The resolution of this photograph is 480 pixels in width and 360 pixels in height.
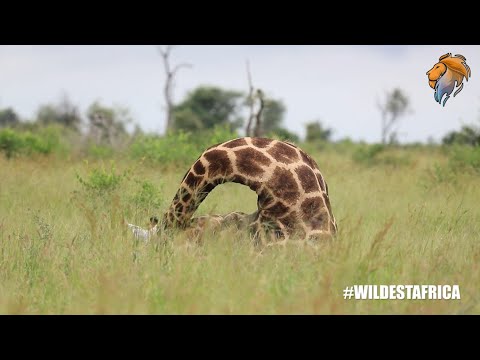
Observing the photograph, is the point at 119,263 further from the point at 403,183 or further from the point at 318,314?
the point at 403,183

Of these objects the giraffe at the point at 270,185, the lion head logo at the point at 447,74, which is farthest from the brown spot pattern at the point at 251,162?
the lion head logo at the point at 447,74

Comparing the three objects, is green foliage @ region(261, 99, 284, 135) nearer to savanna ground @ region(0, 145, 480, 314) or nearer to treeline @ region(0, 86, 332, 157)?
treeline @ region(0, 86, 332, 157)

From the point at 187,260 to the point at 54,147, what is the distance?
33.9 ft

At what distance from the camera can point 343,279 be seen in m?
3.77

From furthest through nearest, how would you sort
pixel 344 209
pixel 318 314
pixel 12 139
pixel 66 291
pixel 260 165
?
pixel 12 139
pixel 344 209
pixel 260 165
pixel 66 291
pixel 318 314

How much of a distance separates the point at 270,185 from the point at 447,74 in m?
2.90

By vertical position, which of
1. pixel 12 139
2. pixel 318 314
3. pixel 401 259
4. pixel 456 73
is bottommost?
pixel 318 314

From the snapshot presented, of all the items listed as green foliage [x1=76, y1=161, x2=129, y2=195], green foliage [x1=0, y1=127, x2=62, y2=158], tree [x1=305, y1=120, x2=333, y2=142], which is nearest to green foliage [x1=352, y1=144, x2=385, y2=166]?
green foliage [x1=0, y1=127, x2=62, y2=158]

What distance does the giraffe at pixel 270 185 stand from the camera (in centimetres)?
477

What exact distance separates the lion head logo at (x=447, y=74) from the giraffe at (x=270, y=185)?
229 cm

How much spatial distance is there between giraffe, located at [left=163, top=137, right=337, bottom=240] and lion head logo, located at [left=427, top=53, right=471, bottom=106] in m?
2.29

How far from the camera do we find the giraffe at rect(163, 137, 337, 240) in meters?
4.77

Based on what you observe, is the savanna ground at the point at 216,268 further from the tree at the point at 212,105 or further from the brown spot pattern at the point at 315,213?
the tree at the point at 212,105

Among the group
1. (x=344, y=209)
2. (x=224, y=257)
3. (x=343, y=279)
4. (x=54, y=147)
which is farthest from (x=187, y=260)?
(x=54, y=147)
